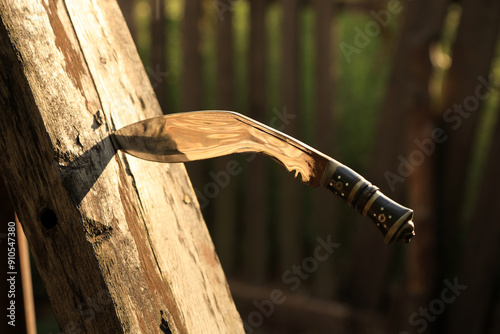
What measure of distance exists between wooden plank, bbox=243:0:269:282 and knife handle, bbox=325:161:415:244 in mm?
2230

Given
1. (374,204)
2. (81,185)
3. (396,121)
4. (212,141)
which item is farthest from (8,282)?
(396,121)

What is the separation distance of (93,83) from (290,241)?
228 cm

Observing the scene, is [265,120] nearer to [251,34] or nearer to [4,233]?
[251,34]

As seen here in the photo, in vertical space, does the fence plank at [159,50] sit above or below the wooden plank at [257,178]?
above

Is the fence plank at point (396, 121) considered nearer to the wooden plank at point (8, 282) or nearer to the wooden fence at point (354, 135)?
the wooden fence at point (354, 135)

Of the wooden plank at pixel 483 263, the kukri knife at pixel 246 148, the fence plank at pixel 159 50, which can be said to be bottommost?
the wooden plank at pixel 483 263

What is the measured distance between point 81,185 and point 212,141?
200 millimetres

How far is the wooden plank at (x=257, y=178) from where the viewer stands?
3018 mm

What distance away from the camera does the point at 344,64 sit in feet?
11.6

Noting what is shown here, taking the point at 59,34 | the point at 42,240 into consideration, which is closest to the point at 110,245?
the point at 42,240

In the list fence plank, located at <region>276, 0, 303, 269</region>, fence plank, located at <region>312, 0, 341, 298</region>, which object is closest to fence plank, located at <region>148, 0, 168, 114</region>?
fence plank, located at <region>276, 0, 303, 269</region>

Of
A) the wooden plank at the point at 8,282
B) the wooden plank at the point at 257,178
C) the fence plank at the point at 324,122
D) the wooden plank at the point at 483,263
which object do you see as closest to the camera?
the wooden plank at the point at 8,282

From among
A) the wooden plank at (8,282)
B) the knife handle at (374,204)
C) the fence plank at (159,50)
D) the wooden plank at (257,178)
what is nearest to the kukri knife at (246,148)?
the knife handle at (374,204)

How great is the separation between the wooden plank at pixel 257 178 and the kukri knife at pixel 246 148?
7.20 ft
